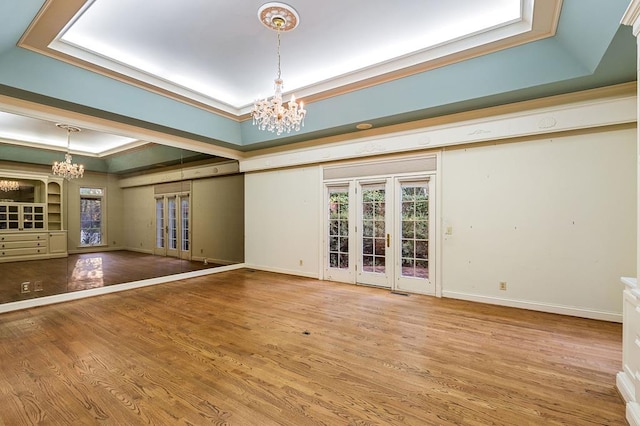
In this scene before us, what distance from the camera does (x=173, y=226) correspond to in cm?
625

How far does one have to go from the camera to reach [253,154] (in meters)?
7.08

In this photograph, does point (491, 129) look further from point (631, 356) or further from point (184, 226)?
point (184, 226)

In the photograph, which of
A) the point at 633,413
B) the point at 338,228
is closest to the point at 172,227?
the point at 338,228

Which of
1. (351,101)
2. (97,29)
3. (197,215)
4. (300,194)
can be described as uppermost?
(97,29)

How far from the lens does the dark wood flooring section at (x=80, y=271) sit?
4082 millimetres

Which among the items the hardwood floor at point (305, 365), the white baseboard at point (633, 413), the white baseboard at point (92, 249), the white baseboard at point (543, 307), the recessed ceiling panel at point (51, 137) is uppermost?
the recessed ceiling panel at point (51, 137)

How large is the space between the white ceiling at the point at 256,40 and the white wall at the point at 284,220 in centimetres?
212

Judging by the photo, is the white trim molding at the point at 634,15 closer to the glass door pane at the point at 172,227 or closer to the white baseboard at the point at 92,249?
the glass door pane at the point at 172,227

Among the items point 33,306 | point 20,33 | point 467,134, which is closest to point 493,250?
point 467,134

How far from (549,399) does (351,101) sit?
4.36 meters

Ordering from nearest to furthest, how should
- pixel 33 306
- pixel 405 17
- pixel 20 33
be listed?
pixel 20 33, pixel 405 17, pixel 33 306

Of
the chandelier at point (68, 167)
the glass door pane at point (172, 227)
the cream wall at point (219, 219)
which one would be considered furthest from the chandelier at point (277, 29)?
the cream wall at point (219, 219)

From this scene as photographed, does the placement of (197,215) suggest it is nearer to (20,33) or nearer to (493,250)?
(20,33)

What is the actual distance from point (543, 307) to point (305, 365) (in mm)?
3542
